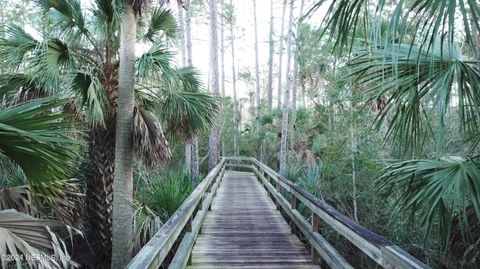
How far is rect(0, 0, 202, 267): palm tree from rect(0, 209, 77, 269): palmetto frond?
8.91 feet

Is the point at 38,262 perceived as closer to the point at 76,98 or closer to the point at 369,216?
the point at 76,98

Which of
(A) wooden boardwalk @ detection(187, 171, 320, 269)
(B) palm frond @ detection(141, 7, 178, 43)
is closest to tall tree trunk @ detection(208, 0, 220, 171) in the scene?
(A) wooden boardwalk @ detection(187, 171, 320, 269)

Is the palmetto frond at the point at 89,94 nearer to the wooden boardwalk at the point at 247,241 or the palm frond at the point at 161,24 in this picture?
the palm frond at the point at 161,24

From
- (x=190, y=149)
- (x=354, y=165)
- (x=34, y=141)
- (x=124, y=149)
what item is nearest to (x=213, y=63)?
(x=190, y=149)

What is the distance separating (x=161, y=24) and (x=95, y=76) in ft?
6.35

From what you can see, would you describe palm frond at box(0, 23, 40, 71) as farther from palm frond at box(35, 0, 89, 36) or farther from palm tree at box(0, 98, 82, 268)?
palm tree at box(0, 98, 82, 268)

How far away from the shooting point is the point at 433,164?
11.9ft

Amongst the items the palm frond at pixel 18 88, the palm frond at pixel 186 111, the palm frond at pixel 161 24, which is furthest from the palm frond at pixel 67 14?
the palm frond at pixel 186 111

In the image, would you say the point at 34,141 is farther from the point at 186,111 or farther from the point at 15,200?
the point at 186,111

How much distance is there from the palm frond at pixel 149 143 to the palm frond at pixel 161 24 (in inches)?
87.3

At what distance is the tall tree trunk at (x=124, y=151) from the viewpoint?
556 centimetres

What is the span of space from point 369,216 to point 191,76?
4.32m

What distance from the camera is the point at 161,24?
283 inches

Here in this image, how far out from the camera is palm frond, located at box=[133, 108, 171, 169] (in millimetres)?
5598
